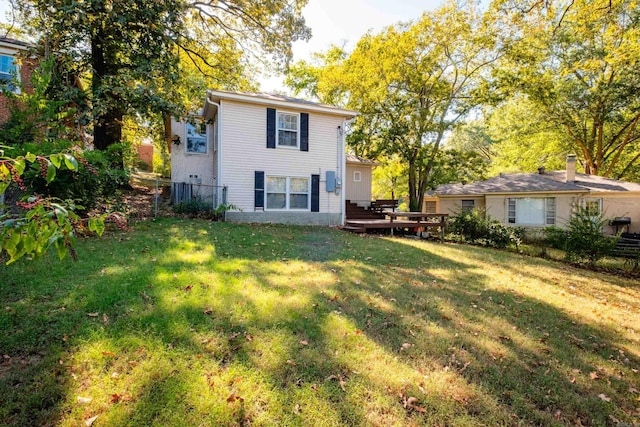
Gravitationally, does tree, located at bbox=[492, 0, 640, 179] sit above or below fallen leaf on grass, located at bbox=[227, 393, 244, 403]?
above

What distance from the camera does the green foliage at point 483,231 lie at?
496 inches

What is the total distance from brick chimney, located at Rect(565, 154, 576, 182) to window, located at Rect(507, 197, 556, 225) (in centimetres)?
198

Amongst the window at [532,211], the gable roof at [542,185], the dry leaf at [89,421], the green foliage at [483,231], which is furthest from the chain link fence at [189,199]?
the window at [532,211]

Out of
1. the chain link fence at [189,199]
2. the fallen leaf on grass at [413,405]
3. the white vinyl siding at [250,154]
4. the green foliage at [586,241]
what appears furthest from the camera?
the white vinyl siding at [250,154]

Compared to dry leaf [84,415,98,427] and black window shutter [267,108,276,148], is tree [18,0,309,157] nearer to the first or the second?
black window shutter [267,108,276,148]

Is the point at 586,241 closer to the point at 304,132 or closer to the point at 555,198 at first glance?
the point at 555,198

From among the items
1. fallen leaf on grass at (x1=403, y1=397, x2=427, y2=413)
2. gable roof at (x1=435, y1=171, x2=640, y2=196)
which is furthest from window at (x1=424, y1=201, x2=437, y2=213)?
fallen leaf on grass at (x1=403, y1=397, x2=427, y2=413)

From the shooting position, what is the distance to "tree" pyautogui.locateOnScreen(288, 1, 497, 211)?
16.0 m

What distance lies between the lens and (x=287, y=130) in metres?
→ 12.8

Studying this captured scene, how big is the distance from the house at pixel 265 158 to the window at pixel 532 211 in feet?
37.4

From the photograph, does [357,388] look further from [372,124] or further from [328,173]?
[372,124]

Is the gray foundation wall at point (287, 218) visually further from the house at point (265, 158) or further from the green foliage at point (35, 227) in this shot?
the green foliage at point (35, 227)

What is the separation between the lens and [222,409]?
2.45 m

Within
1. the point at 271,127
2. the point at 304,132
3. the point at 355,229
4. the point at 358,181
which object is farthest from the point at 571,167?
the point at 271,127
